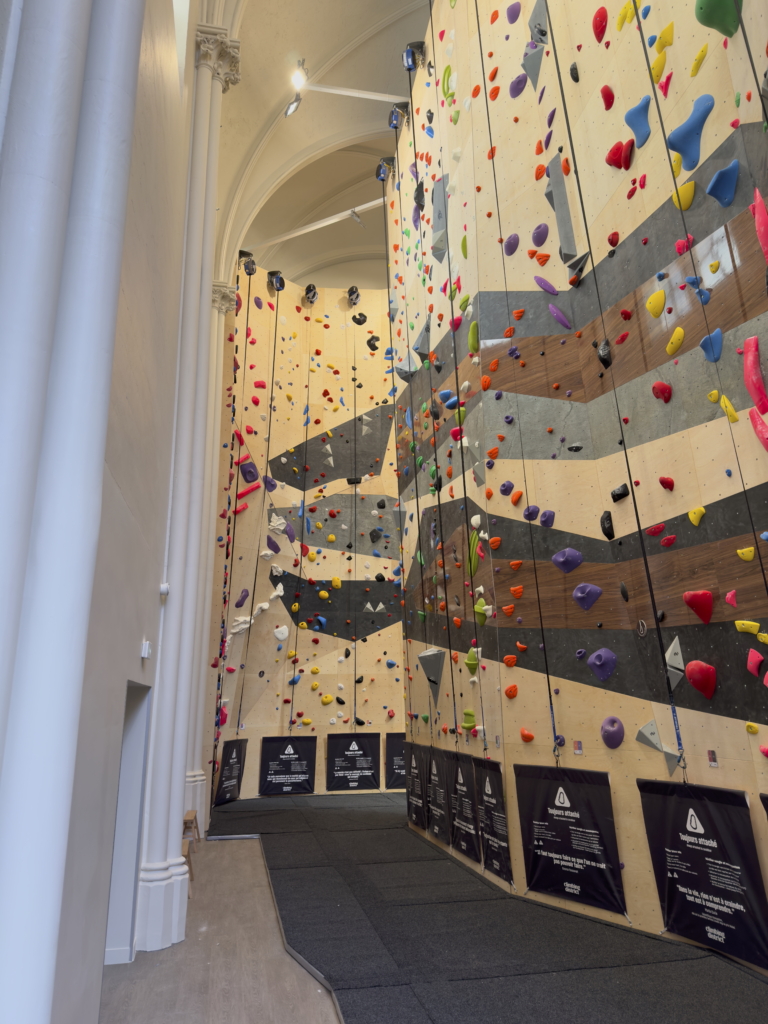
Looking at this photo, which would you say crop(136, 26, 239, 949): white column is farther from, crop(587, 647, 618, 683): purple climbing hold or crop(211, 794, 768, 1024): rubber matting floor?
crop(587, 647, 618, 683): purple climbing hold

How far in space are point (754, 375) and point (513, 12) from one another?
4193mm

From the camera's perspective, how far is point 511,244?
557 centimetres

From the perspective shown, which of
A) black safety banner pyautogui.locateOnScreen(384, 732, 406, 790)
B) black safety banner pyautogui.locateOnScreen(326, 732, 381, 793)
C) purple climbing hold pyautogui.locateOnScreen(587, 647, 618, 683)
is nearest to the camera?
purple climbing hold pyautogui.locateOnScreen(587, 647, 618, 683)

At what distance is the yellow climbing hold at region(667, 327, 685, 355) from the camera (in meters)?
4.02

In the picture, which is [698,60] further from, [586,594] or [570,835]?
[570,835]

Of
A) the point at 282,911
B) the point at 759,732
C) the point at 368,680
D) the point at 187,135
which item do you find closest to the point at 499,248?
the point at 187,135

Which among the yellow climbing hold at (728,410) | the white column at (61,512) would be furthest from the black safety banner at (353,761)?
the white column at (61,512)

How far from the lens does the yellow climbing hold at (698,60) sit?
3781 mm

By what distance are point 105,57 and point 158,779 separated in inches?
154

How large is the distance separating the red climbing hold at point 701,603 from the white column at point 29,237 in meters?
3.47

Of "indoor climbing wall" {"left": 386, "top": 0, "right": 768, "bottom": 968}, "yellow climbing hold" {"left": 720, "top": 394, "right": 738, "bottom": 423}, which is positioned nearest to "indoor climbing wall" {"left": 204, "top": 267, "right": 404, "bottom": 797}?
"indoor climbing wall" {"left": 386, "top": 0, "right": 768, "bottom": 968}

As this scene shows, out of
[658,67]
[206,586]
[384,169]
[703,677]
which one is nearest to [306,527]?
[206,586]

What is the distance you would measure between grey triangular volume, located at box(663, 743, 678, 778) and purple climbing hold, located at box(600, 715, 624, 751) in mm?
341

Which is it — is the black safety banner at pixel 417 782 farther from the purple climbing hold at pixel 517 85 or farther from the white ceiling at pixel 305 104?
the white ceiling at pixel 305 104
